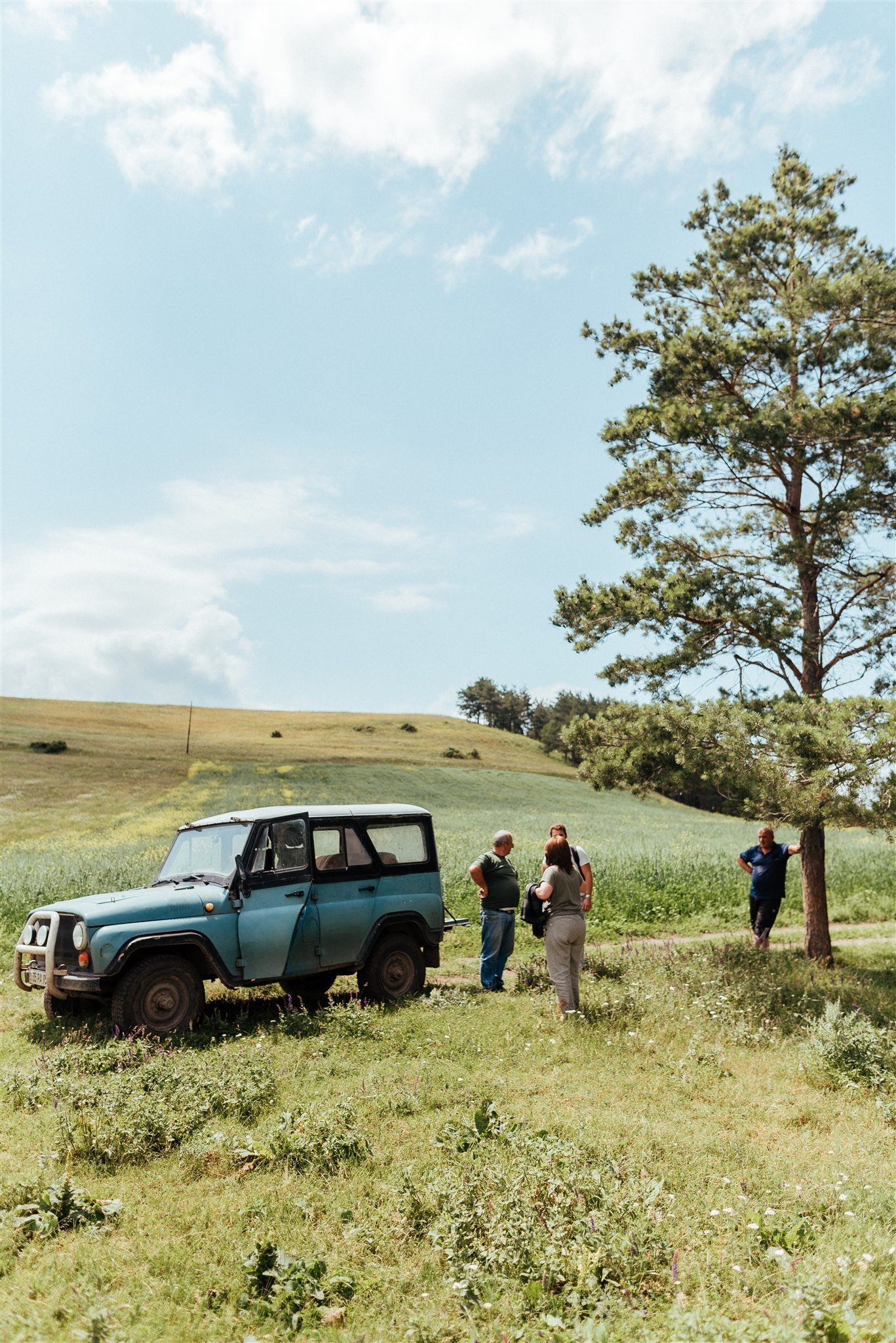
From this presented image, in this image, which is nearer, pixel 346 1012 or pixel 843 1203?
pixel 843 1203

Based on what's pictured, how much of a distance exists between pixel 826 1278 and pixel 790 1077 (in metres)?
4.42

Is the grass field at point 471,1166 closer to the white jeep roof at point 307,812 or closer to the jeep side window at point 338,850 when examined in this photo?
the jeep side window at point 338,850

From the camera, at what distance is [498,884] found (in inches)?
463

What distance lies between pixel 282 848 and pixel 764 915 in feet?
27.6

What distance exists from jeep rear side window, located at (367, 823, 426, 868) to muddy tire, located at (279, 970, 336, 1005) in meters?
1.61

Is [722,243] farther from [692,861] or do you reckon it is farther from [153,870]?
[153,870]

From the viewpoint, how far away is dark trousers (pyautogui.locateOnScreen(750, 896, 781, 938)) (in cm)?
1418

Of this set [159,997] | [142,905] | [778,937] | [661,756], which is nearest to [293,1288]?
[159,997]

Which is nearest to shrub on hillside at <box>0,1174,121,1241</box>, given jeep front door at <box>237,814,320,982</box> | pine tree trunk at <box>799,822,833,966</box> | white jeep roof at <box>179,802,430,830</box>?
jeep front door at <box>237,814,320,982</box>

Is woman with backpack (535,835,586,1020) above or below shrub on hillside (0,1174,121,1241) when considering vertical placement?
above

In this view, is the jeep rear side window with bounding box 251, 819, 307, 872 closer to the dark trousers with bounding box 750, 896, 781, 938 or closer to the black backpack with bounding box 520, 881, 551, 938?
the black backpack with bounding box 520, 881, 551, 938

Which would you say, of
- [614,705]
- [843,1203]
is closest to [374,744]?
[614,705]

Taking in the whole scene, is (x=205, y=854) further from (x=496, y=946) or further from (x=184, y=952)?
(x=496, y=946)

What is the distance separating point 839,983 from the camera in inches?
488
